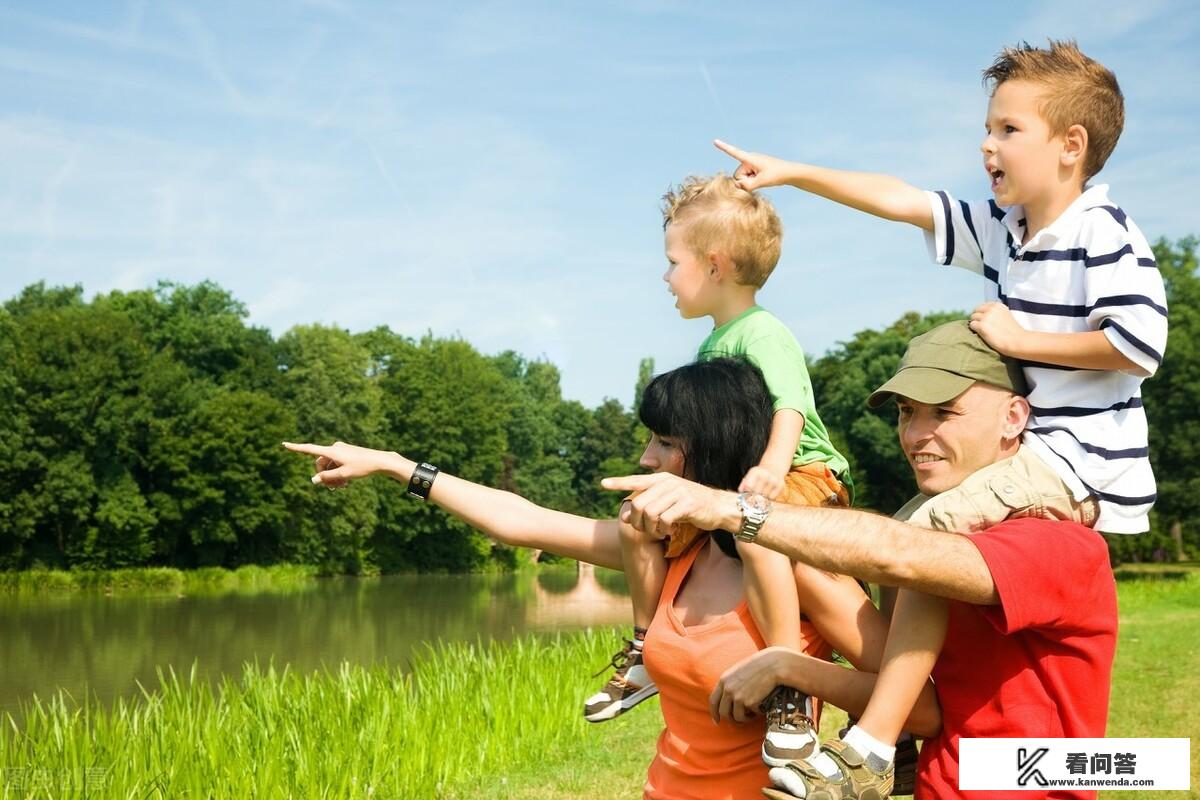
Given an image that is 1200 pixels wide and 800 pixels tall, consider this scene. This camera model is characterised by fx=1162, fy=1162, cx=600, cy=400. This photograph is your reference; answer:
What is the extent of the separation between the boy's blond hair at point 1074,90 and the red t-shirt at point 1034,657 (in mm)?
793

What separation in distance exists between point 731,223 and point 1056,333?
1.04m

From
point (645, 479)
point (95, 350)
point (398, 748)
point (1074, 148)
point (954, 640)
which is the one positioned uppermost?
point (95, 350)

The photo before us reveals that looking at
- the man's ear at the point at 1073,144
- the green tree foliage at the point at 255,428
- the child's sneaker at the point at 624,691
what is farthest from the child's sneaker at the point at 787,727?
the green tree foliage at the point at 255,428

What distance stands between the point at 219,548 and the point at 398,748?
3369 cm

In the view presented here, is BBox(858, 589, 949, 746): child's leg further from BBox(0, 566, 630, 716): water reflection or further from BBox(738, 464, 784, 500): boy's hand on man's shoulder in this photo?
BBox(0, 566, 630, 716): water reflection

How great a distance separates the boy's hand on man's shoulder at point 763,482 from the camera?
2088 mm

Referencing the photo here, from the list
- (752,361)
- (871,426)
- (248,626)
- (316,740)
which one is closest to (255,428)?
(248,626)

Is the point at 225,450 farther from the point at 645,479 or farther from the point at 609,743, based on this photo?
the point at 645,479

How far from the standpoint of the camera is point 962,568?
5.85ft

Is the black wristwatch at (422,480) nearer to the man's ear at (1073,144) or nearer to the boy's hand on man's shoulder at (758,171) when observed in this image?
the boy's hand on man's shoulder at (758,171)

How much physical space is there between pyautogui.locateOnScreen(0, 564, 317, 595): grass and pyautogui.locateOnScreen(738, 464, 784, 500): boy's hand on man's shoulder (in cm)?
3156

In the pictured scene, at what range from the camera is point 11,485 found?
113ft

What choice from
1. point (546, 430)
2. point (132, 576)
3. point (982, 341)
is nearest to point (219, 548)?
point (132, 576)

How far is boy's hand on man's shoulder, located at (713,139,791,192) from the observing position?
275cm
